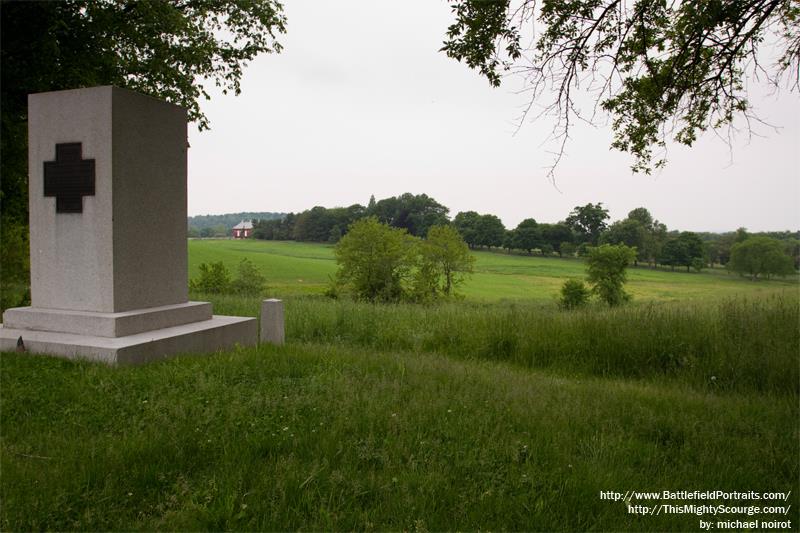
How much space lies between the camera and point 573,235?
69.6m

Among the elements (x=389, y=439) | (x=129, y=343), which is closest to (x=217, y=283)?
(x=129, y=343)

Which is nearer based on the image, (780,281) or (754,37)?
(754,37)

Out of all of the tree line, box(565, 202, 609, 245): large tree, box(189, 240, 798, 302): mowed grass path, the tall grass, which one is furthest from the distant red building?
the tall grass

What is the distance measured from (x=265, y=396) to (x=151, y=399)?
1.02 m

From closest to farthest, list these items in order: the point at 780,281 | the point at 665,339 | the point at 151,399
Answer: the point at 151,399 → the point at 665,339 → the point at 780,281

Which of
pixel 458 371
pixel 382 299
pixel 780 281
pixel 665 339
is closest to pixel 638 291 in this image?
pixel 780 281

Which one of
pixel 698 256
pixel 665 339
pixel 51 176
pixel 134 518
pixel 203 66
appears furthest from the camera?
pixel 698 256

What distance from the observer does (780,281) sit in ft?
149

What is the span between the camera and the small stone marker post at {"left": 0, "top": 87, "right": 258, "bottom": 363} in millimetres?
6652

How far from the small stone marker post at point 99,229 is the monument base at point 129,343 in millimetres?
17

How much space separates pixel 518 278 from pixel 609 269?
10.6 metres

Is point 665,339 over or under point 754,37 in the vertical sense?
under

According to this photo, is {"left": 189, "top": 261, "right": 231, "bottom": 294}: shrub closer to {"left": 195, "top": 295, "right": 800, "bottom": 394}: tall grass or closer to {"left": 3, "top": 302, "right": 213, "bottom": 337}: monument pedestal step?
{"left": 195, "top": 295, "right": 800, "bottom": 394}: tall grass

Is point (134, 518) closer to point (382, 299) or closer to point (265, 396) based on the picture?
point (265, 396)
